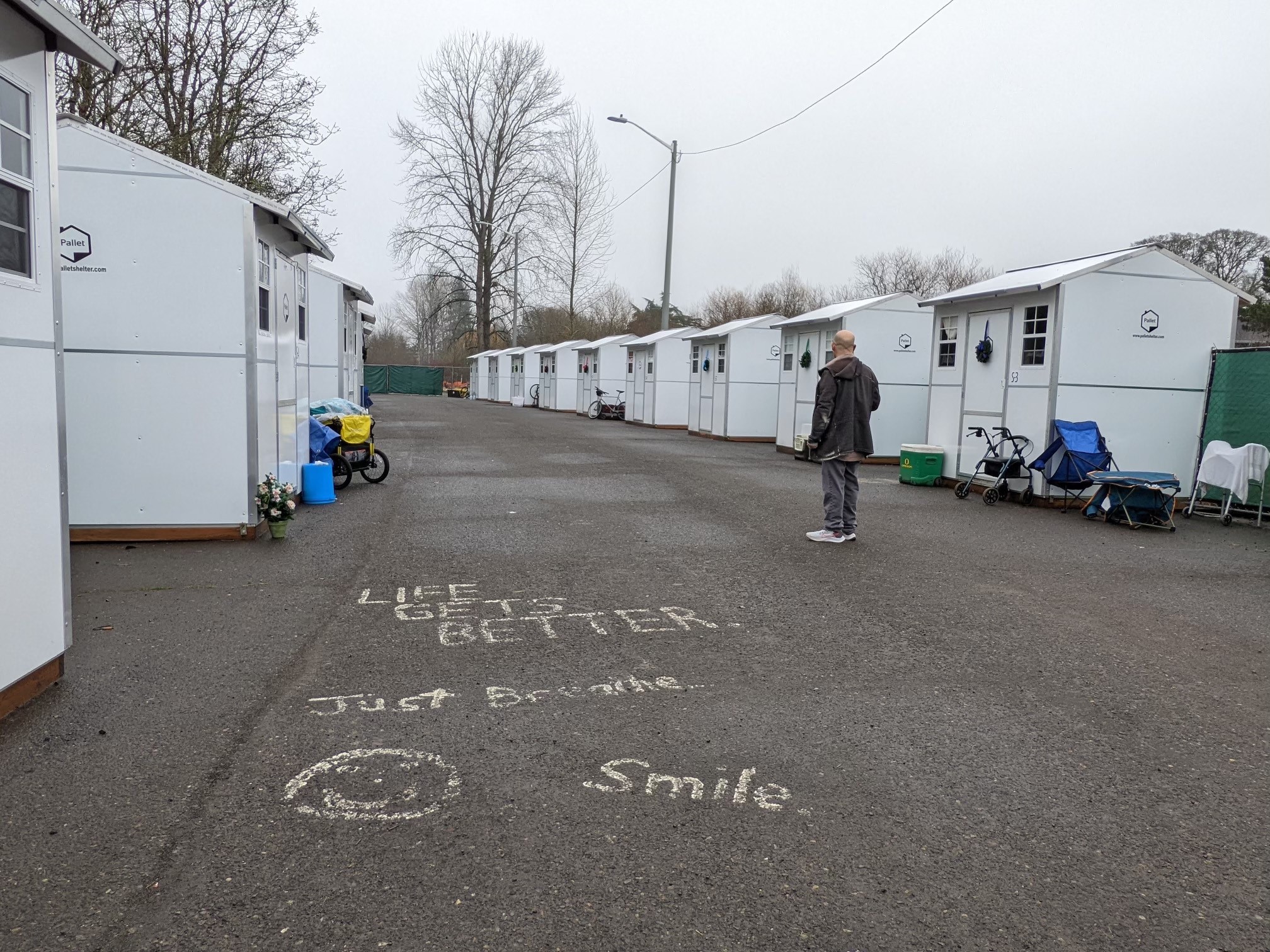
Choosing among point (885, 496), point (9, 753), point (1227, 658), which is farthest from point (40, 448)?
point (885, 496)

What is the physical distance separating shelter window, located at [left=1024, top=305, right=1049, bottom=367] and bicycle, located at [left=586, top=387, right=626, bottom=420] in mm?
23116

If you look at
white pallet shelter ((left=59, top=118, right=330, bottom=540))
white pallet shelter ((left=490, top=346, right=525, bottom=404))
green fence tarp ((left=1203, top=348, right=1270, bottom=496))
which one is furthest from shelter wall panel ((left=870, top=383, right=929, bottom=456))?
white pallet shelter ((left=490, top=346, right=525, bottom=404))

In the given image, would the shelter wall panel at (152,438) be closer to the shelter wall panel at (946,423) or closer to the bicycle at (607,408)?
the shelter wall panel at (946,423)

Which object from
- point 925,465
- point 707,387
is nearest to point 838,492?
point 925,465

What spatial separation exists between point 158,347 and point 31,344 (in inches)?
159

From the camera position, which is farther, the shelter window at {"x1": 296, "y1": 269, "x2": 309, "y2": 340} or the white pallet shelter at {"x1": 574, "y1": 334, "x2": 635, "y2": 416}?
the white pallet shelter at {"x1": 574, "y1": 334, "x2": 635, "y2": 416}

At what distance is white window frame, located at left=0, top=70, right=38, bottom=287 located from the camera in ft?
13.7

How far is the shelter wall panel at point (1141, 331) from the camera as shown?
11.8m

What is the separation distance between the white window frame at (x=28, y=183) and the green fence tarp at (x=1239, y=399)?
12.1m

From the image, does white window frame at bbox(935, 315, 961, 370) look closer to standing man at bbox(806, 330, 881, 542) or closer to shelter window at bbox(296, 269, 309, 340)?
standing man at bbox(806, 330, 881, 542)

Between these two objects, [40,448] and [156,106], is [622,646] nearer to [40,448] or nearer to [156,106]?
[40,448]

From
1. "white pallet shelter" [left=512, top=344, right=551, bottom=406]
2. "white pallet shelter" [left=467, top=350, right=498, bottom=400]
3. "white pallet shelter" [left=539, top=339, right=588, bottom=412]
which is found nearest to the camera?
"white pallet shelter" [left=539, top=339, right=588, bottom=412]

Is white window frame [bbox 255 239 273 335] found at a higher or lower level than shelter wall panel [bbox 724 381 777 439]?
higher

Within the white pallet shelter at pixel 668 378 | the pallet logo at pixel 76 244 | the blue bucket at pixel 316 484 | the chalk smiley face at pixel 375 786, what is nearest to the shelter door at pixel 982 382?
the blue bucket at pixel 316 484
